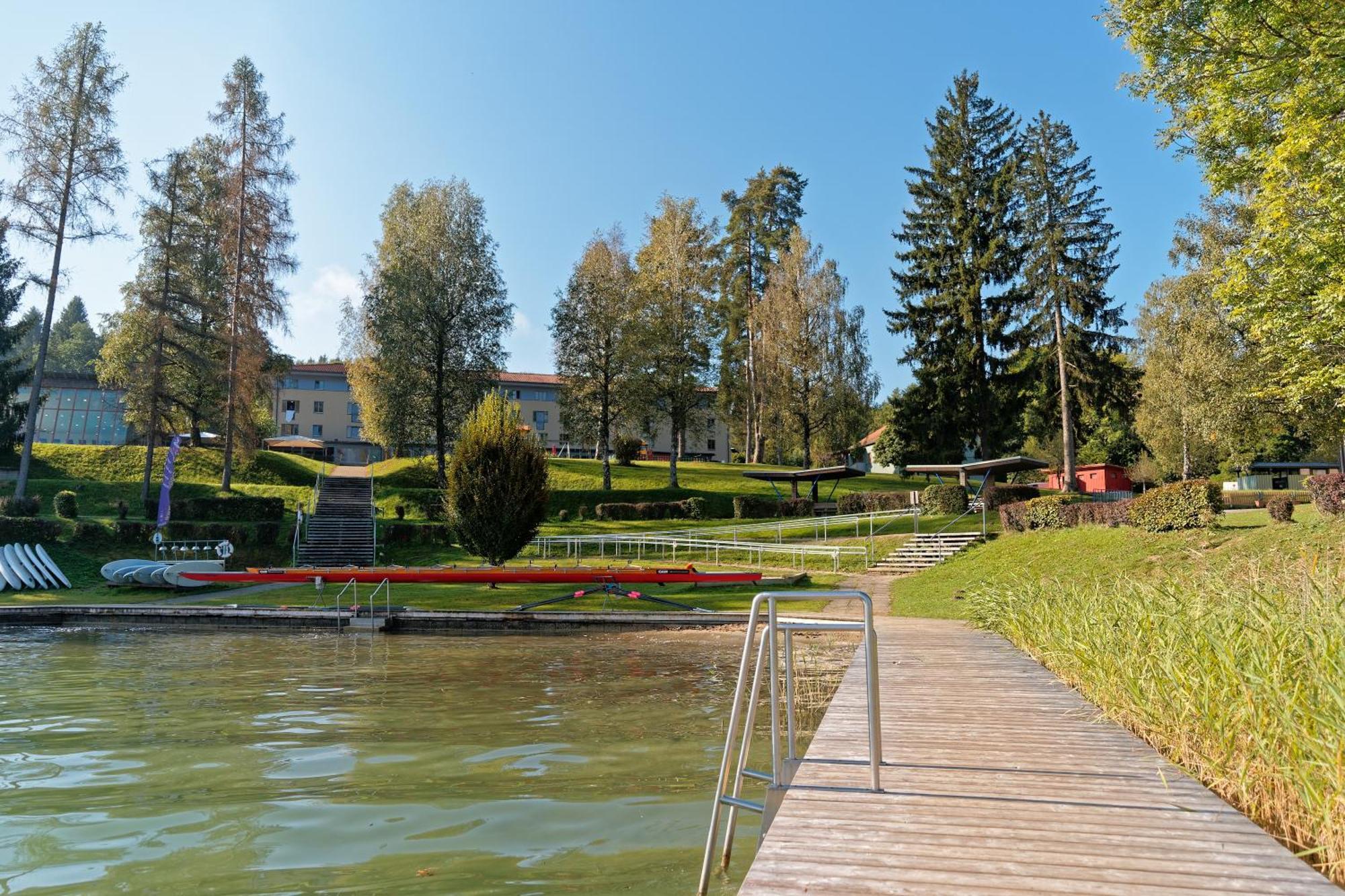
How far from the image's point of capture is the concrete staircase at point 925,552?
26.8 meters

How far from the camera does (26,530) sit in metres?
27.5

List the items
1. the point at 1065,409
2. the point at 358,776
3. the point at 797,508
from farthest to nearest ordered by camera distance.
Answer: the point at 797,508, the point at 1065,409, the point at 358,776

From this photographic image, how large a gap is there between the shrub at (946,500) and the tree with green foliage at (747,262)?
2341cm

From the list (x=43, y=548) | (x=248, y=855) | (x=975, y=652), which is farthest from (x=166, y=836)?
(x=43, y=548)

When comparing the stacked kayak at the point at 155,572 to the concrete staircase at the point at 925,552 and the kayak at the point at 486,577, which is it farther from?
the concrete staircase at the point at 925,552

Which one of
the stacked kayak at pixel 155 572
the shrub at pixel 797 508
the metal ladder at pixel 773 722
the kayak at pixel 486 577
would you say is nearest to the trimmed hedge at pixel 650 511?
the shrub at pixel 797 508

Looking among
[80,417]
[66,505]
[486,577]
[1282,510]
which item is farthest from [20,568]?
[80,417]

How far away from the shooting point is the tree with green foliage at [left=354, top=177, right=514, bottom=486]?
128 feet

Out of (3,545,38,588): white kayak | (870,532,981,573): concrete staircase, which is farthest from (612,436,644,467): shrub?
(3,545,38,588): white kayak

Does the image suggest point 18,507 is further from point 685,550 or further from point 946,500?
point 946,500

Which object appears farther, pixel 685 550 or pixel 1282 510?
pixel 685 550

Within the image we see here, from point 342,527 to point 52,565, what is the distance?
10361 millimetres

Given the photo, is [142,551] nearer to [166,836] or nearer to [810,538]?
[810,538]

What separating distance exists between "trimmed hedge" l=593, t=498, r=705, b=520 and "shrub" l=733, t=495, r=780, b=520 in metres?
1.86
